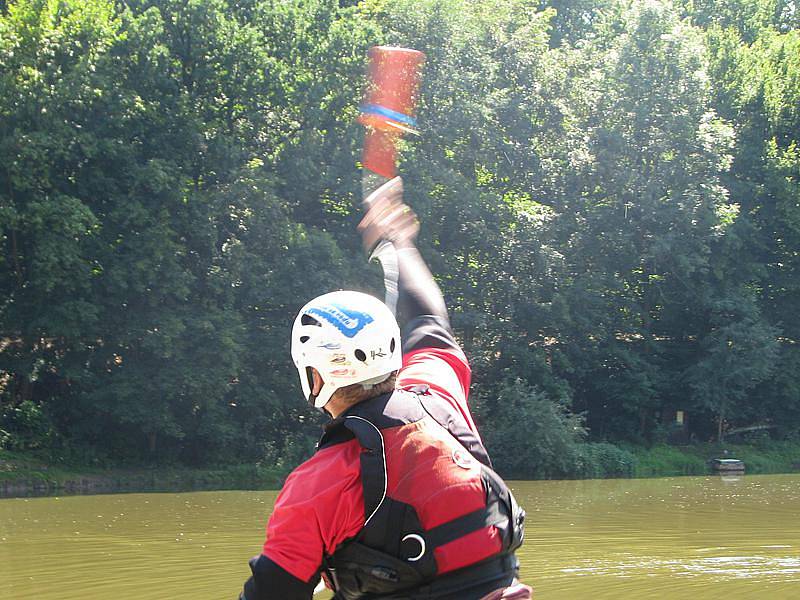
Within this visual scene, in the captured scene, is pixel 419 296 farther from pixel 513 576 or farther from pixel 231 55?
pixel 231 55

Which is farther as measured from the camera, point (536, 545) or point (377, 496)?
point (536, 545)

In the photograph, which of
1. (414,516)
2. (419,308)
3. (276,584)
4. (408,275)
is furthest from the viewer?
(408,275)

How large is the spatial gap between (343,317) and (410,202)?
87.6 ft

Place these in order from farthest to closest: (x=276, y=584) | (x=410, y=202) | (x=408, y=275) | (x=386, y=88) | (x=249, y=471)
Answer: (x=386, y=88) → (x=410, y=202) → (x=249, y=471) → (x=408, y=275) → (x=276, y=584)

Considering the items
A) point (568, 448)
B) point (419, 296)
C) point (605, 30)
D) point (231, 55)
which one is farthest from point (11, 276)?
point (419, 296)

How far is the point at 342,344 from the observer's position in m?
2.85

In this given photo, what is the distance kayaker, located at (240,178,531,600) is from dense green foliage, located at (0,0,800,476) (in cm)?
2237

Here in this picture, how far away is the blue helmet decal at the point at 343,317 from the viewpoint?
2.87 metres

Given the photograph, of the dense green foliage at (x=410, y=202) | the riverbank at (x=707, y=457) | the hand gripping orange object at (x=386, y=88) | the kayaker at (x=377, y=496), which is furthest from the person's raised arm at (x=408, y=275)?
the riverbank at (x=707, y=457)

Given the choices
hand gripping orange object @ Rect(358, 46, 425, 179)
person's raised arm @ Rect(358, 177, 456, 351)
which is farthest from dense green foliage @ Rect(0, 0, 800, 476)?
person's raised arm @ Rect(358, 177, 456, 351)

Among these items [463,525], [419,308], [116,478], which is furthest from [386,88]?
[463,525]

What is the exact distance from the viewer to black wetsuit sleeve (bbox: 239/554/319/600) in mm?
2588

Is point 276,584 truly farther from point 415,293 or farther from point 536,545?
point 536,545

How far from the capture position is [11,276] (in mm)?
26344
